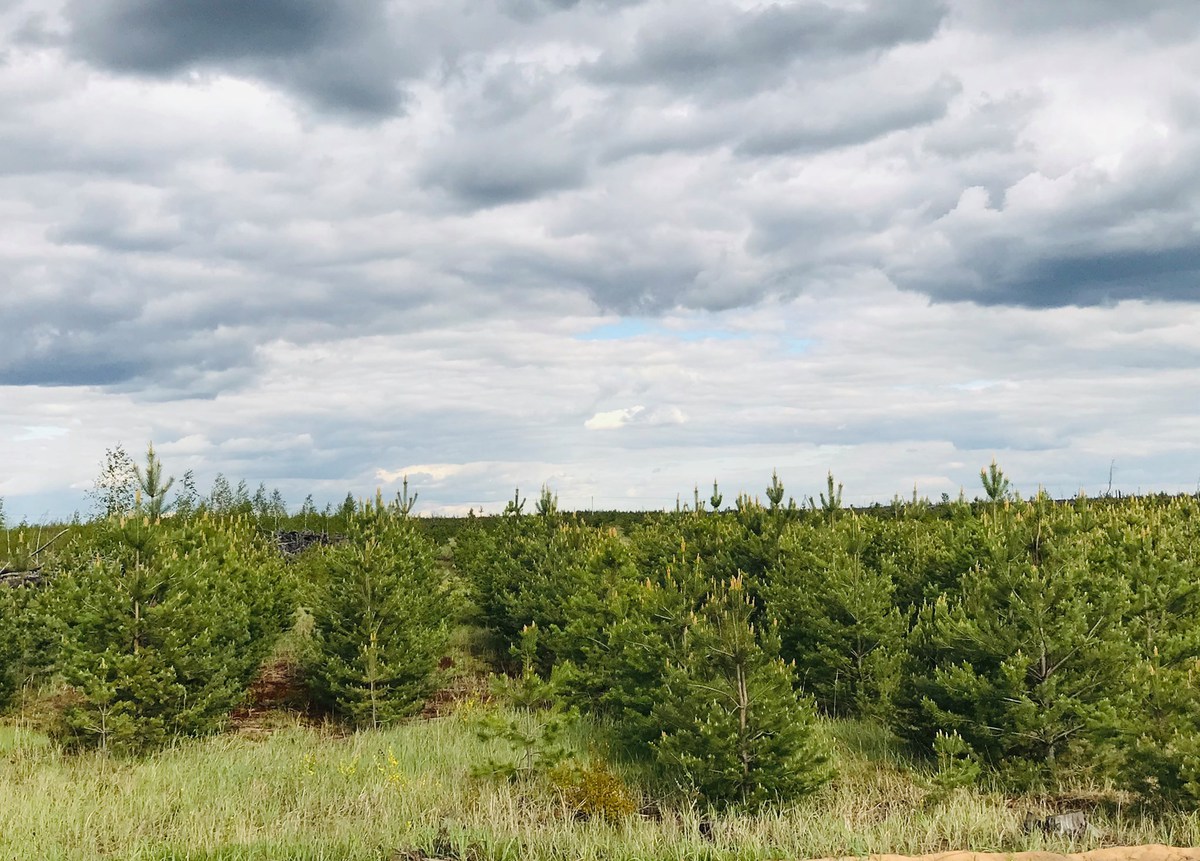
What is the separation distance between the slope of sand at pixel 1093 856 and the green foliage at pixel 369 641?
11.3 m

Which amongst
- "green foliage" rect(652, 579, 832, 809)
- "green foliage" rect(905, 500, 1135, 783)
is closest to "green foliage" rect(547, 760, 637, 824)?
"green foliage" rect(652, 579, 832, 809)

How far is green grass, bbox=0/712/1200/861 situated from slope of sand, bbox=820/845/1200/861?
0.50m

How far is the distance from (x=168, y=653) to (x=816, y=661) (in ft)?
38.8

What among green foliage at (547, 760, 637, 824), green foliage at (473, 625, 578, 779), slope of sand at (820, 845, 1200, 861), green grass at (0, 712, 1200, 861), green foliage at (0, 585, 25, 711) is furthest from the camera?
green foliage at (0, 585, 25, 711)

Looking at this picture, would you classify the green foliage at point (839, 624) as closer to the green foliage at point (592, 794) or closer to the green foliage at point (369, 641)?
the green foliage at point (592, 794)

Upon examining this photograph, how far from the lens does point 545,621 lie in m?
23.0

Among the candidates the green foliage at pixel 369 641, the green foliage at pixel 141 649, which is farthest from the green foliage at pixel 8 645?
the green foliage at pixel 369 641

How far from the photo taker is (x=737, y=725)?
12352 mm

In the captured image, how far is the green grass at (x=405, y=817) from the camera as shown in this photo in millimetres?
10281

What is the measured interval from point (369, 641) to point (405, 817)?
7.34 m

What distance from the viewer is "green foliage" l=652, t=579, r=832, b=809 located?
12227mm

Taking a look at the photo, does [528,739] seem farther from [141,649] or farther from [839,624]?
[141,649]

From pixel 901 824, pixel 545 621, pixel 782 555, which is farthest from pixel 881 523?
pixel 901 824

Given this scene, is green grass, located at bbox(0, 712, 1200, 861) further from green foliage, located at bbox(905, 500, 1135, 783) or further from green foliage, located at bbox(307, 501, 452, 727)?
green foliage, located at bbox(307, 501, 452, 727)
